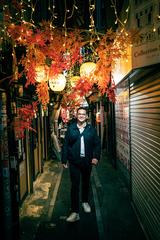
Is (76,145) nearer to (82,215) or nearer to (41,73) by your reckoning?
(82,215)

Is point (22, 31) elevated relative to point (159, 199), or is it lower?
elevated

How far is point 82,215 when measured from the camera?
844 cm

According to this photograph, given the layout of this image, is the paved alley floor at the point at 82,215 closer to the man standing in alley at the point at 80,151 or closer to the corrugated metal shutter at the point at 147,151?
the corrugated metal shutter at the point at 147,151

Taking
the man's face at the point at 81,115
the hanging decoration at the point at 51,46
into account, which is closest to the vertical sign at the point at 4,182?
the hanging decoration at the point at 51,46

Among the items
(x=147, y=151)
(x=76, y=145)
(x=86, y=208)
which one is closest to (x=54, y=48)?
(x=76, y=145)

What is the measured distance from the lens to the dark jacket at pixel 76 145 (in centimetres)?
838

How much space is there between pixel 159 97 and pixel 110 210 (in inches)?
169

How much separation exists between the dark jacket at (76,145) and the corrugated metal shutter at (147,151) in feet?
4.24

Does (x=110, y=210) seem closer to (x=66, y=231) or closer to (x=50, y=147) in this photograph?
(x=66, y=231)

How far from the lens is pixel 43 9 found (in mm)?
18219

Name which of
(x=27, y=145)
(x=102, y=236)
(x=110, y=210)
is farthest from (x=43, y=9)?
(x=102, y=236)

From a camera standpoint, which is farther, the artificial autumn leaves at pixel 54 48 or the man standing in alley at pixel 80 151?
the man standing in alley at pixel 80 151

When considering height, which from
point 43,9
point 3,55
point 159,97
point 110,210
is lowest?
point 110,210

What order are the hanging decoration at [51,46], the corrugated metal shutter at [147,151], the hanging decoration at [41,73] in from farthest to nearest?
the hanging decoration at [41,73] → the hanging decoration at [51,46] → the corrugated metal shutter at [147,151]
